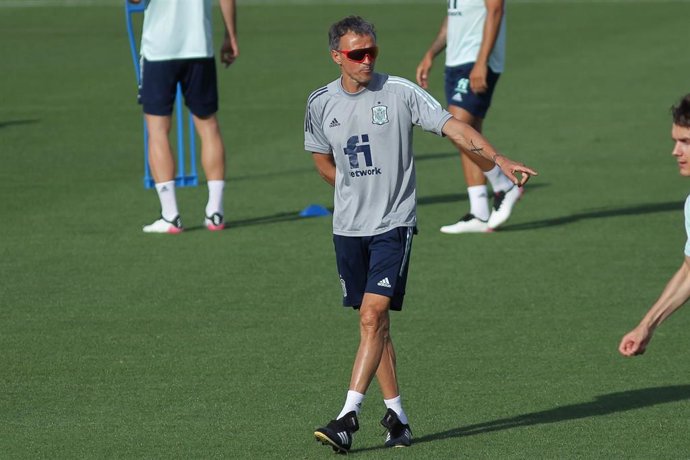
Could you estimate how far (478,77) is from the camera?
40.9 feet

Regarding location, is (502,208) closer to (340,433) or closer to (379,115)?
(379,115)

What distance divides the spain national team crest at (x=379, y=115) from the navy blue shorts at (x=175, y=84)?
5.78 m

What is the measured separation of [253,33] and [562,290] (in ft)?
72.4

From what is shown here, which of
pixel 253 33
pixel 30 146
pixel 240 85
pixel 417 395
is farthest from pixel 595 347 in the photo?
pixel 253 33

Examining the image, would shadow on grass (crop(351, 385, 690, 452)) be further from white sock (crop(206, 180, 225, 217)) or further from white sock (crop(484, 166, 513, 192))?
white sock (crop(206, 180, 225, 217))

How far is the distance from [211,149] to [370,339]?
6170 mm

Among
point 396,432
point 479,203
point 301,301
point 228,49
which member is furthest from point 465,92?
point 396,432

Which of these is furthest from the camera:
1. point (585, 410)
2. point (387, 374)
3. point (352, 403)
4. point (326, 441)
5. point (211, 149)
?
point (211, 149)

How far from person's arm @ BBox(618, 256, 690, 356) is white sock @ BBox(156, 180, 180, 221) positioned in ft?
23.3

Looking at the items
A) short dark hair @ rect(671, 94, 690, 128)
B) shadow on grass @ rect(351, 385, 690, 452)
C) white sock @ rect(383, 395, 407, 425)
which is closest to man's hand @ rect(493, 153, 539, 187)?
short dark hair @ rect(671, 94, 690, 128)

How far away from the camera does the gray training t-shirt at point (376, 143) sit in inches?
287

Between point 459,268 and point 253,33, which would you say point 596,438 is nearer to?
point 459,268

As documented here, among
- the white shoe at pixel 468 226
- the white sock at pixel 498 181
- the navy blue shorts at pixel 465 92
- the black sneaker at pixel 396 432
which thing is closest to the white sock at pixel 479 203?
the white shoe at pixel 468 226

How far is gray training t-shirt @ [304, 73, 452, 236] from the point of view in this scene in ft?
23.9
